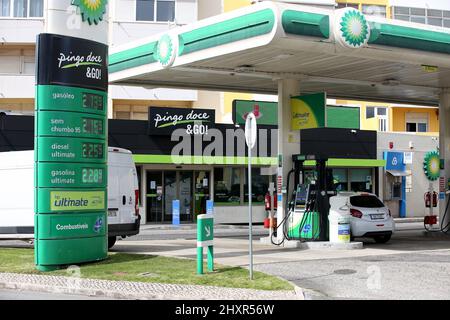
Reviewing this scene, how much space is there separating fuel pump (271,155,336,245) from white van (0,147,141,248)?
4.28 meters

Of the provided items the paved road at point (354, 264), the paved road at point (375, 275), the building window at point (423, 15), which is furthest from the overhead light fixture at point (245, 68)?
the building window at point (423, 15)

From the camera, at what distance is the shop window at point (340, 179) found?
109ft

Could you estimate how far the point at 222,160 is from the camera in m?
29.8

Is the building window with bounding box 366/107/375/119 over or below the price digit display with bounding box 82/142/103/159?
over

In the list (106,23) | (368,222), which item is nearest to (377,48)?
(368,222)

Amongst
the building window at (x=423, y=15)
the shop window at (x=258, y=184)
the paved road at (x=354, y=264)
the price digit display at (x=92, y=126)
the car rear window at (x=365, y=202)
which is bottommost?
the paved road at (x=354, y=264)

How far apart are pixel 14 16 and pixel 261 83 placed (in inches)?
804

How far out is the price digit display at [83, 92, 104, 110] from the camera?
12930 mm

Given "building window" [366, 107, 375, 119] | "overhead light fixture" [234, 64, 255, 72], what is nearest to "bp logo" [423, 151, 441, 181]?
"building window" [366, 107, 375, 119]

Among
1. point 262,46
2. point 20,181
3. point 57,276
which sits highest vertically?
point 262,46

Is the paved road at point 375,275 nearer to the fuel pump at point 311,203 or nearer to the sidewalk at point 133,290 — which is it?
the sidewalk at point 133,290

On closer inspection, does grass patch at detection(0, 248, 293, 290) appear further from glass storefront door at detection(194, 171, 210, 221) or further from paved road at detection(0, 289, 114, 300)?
glass storefront door at detection(194, 171, 210, 221)

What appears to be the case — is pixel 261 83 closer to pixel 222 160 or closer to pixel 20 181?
pixel 20 181

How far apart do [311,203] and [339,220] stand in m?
0.87
